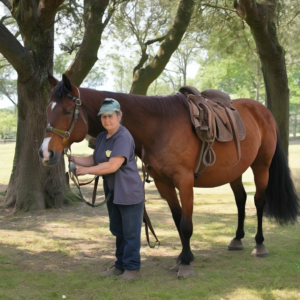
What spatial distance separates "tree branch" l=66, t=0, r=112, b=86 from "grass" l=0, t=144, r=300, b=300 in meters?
3.92

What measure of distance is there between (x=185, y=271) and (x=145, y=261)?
70cm

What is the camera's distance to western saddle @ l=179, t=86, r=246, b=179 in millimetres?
3777

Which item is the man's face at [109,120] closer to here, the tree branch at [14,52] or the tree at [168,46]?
the tree branch at [14,52]

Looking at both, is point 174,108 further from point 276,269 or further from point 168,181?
point 276,269

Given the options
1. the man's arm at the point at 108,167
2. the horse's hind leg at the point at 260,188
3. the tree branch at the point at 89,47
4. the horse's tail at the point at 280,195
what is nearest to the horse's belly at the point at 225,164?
the horse's hind leg at the point at 260,188

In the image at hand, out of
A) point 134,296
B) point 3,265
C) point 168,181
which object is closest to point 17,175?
point 3,265

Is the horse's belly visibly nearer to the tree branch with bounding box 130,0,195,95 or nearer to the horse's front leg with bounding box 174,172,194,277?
the horse's front leg with bounding box 174,172,194,277

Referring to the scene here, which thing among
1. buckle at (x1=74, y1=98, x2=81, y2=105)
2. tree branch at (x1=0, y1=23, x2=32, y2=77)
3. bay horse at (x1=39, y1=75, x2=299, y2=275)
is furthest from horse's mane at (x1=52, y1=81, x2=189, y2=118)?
tree branch at (x1=0, y1=23, x2=32, y2=77)

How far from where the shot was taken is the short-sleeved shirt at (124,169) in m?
3.19

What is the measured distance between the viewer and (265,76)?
7.94m

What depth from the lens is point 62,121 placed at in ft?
10.5

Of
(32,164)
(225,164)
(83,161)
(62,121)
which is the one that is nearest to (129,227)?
(83,161)

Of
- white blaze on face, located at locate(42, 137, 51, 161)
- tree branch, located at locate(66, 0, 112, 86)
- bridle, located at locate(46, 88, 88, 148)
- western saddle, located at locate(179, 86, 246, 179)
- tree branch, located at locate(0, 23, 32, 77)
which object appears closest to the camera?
white blaze on face, located at locate(42, 137, 51, 161)

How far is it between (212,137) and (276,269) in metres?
1.59
